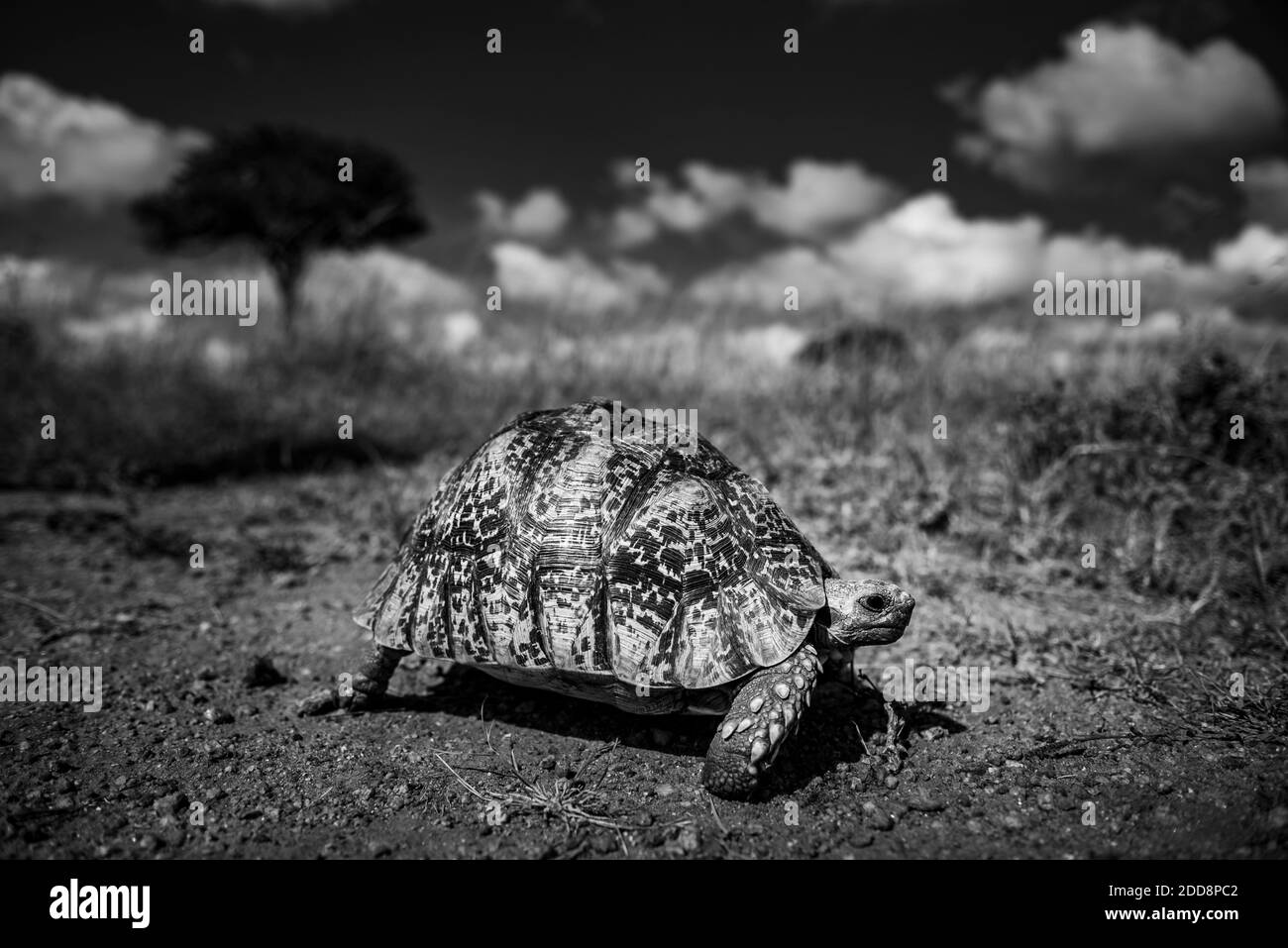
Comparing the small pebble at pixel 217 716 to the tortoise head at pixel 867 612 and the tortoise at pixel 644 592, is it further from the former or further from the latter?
the tortoise head at pixel 867 612

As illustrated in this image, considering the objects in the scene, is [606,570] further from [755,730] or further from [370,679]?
[370,679]

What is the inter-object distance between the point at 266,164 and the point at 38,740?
26154mm

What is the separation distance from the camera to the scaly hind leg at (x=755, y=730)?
2684 mm

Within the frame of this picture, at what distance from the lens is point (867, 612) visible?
2.93 m

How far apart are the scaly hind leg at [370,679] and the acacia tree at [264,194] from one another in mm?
22601

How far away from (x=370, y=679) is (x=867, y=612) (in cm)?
228

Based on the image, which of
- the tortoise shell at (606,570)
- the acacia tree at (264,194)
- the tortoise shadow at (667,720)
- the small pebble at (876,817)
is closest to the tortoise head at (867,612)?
the tortoise shell at (606,570)

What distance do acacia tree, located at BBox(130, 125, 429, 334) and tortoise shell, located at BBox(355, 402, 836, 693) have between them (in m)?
22.8

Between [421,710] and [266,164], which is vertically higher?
[266,164]

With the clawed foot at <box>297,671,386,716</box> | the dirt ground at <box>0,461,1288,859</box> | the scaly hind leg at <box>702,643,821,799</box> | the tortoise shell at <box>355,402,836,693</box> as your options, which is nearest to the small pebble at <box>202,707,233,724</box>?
the dirt ground at <box>0,461,1288,859</box>

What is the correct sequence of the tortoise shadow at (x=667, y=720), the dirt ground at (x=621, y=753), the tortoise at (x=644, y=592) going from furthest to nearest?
the tortoise shadow at (x=667, y=720) → the tortoise at (x=644, y=592) → the dirt ground at (x=621, y=753)

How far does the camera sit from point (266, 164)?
24562 millimetres
